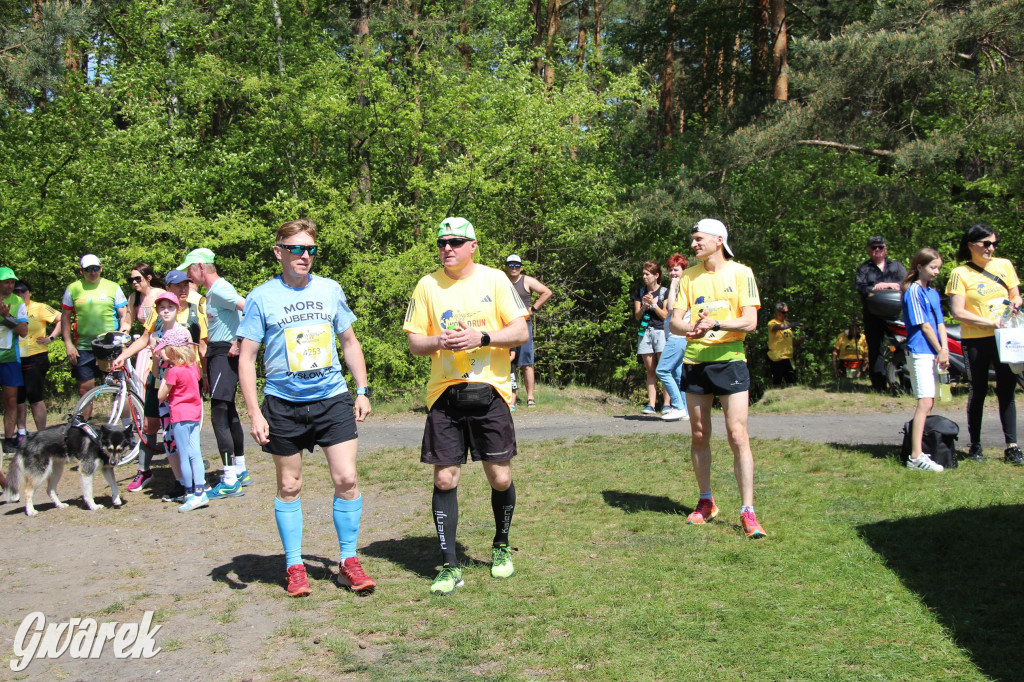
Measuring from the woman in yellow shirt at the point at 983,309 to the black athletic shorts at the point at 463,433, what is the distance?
491 centimetres

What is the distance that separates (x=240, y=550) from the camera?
6215 millimetres

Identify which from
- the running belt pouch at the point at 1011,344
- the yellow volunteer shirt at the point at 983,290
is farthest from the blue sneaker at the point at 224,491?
the running belt pouch at the point at 1011,344

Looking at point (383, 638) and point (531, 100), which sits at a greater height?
point (531, 100)

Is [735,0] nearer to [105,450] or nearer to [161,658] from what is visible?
[105,450]

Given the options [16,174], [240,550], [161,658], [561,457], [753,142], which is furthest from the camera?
[753,142]

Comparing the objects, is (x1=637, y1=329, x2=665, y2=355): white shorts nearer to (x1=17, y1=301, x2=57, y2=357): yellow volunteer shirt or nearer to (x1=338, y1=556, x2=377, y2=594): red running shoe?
(x1=338, y1=556, x2=377, y2=594): red running shoe

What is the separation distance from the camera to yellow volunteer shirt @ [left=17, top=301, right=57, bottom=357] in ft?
33.9

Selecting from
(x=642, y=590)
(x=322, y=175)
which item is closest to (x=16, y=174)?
(x=322, y=175)

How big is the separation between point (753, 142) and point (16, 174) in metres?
12.9

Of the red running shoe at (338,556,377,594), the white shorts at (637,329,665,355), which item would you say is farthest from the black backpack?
the red running shoe at (338,556,377,594)

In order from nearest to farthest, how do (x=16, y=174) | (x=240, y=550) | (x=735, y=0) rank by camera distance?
(x=240, y=550) → (x=16, y=174) → (x=735, y=0)

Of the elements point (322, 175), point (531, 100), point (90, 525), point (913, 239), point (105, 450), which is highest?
point (531, 100)

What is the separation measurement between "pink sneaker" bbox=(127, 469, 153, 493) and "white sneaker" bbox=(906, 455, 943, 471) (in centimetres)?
696

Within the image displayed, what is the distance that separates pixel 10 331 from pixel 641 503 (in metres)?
7.24
